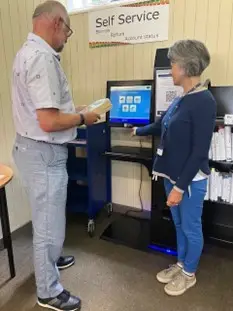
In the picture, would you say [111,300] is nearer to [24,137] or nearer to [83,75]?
[24,137]

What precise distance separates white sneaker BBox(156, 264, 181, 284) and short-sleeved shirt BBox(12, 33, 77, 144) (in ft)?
3.78

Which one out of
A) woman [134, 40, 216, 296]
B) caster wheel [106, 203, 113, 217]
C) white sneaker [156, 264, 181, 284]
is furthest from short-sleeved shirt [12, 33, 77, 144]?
caster wheel [106, 203, 113, 217]

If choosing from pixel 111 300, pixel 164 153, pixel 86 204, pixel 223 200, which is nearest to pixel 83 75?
pixel 86 204

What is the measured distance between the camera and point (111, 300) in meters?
1.63

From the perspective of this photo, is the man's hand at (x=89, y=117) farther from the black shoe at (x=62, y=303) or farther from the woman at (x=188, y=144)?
the black shoe at (x=62, y=303)

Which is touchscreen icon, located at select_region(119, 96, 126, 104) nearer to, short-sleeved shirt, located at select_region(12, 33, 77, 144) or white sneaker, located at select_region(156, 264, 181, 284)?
short-sleeved shirt, located at select_region(12, 33, 77, 144)

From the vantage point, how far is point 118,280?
180cm

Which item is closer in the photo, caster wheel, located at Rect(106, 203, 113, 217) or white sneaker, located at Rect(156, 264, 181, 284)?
white sneaker, located at Rect(156, 264, 181, 284)

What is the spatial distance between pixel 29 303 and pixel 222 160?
5.27 ft

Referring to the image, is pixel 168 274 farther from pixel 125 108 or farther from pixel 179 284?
pixel 125 108

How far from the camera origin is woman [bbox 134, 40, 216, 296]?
1.37 meters

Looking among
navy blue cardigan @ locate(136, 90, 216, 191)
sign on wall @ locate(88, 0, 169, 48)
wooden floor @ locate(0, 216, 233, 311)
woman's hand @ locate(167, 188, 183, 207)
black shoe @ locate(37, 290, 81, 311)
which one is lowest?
wooden floor @ locate(0, 216, 233, 311)

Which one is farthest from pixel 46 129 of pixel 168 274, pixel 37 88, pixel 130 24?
pixel 130 24

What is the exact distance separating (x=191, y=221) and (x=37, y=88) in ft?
3.77
